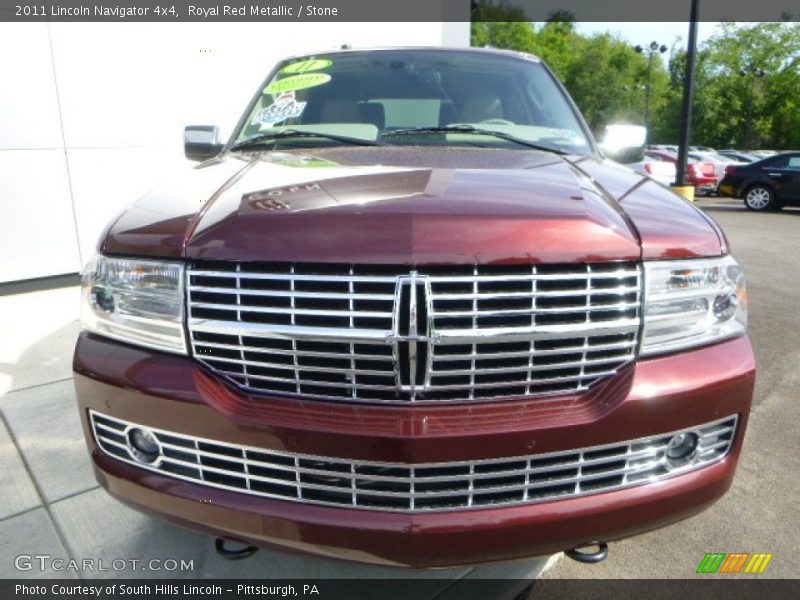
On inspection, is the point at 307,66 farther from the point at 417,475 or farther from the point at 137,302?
the point at 417,475

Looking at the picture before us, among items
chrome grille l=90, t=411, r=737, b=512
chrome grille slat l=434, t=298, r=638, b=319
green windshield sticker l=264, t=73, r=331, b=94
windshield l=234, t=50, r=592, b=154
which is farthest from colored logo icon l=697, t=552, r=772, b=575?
green windshield sticker l=264, t=73, r=331, b=94

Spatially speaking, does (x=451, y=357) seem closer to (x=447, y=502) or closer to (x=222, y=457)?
(x=447, y=502)

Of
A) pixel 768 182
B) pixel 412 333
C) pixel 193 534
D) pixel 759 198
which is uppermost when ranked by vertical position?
pixel 412 333

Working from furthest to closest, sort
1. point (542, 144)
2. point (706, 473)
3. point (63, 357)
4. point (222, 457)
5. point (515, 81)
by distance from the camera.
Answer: point (63, 357)
point (515, 81)
point (542, 144)
point (706, 473)
point (222, 457)

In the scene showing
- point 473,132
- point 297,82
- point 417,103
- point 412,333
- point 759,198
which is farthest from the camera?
point 759,198

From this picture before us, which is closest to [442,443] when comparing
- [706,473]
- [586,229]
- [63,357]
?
[586,229]

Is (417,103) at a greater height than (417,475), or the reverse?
(417,103)

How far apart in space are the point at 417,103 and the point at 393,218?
1630 millimetres

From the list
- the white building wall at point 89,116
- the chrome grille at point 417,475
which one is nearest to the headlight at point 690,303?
the chrome grille at point 417,475

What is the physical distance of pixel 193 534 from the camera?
2.42m

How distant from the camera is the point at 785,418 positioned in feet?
11.4

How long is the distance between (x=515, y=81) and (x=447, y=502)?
2385 mm

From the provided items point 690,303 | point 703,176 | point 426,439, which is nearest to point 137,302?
point 426,439

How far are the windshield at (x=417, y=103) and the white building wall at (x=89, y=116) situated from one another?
11.1 ft
